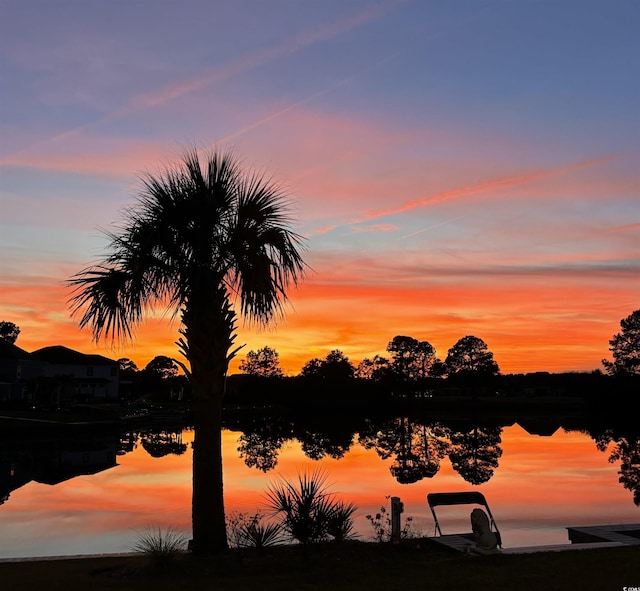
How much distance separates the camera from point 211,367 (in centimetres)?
1240

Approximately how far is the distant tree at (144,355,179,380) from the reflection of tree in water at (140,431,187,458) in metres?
110

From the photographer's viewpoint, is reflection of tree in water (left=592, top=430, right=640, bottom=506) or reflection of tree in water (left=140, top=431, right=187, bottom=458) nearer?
reflection of tree in water (left=592, top=430, right=640, bottom=506)

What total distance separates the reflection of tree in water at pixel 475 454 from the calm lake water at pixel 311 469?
10 cm

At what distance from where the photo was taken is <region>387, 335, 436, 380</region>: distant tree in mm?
143375

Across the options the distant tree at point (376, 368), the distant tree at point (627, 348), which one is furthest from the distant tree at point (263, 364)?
the distant tree at point (627, 348)

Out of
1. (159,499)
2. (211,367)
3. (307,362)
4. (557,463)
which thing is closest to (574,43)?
(211,367)

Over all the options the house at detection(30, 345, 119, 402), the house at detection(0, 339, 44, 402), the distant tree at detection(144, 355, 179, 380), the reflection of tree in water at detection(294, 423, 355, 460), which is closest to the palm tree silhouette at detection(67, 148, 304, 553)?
the reflection of tree in water at detection(294, 423, 355, 460)

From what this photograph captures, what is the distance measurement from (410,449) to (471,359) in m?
97.7

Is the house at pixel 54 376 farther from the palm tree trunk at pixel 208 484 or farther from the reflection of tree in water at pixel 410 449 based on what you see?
the palm tree trunk at pixel 208 484

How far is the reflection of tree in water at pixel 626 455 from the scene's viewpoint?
91.6 feet

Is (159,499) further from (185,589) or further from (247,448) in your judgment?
(247,448)

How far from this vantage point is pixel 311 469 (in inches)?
1282

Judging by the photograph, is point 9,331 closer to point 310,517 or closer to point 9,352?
point 9,352

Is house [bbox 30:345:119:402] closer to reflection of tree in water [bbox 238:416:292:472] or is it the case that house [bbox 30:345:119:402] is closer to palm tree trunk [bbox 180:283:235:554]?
reflection of tree in water [bbox 238:416:292:472]
